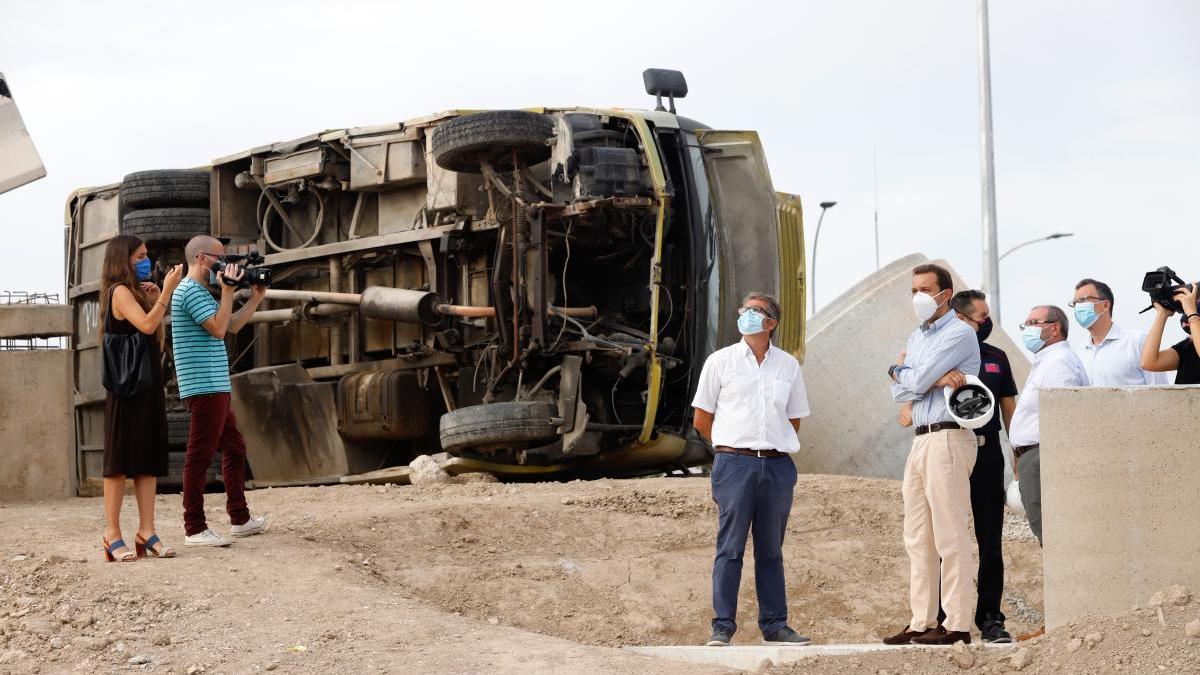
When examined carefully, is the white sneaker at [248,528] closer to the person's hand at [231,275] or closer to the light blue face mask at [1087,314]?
the person's hand at [231,275]

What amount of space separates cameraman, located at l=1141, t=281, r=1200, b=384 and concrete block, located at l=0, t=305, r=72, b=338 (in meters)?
9.09

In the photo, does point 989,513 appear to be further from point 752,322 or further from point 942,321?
point 752,322

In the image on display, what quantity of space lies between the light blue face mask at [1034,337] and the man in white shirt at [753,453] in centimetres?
126

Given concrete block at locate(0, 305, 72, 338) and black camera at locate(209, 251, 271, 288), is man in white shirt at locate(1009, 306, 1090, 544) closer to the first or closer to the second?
black camera at locate(209, 251, 271, 288)

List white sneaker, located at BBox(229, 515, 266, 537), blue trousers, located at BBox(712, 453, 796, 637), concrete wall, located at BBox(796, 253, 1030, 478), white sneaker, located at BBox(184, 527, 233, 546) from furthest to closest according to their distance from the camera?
concrete wall, located at BBox(796, 253, 1030, 478), white sneaker, located at BBox(229, 515, 266, 537), white sneaker, located at BBox(184, 527, 233, 546), blue trousers, located at BBox(712, 453, 796, 637)

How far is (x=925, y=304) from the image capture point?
24.2 ft

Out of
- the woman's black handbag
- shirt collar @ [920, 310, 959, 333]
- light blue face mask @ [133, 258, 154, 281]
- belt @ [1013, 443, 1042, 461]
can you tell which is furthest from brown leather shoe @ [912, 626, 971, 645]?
light blue face mask @ [133, 258, 154, 281]

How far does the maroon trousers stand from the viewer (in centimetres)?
850

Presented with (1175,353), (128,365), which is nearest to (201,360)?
(128,365)

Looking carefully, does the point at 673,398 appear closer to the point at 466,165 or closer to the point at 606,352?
the point at 606,352

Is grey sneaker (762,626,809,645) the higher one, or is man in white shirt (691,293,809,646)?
man in white shirt (691,293,809,646)

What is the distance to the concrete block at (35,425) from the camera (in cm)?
1284

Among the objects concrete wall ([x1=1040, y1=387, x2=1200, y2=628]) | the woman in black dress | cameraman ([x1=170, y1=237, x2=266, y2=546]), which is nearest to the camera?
concrete wall ([x1=1040, y1=387, x2=1200, y2=628])

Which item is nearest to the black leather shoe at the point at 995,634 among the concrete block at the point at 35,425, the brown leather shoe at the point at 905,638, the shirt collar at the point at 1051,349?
the brown leather shoe at the point at 905,638
